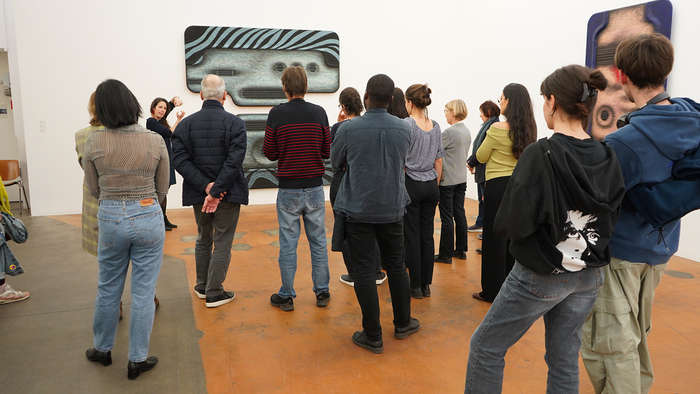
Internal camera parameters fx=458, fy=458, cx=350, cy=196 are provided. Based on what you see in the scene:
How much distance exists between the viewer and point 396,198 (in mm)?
2482

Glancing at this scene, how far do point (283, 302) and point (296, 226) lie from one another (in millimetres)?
562

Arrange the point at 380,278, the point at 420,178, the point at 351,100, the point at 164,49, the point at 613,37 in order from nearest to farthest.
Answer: the point at 351,100, the point at 420,178, the point at 380,278, the point at 613,37, the point at 164,49

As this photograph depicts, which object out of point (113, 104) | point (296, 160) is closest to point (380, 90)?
point (296, 160)

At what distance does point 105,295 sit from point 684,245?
16.6ft

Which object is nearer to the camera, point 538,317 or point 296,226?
Answer: point 538,317

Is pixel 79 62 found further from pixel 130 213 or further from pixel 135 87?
pixel 130 213

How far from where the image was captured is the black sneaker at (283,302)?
3211 millimetres

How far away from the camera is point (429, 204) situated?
3330 millimetres

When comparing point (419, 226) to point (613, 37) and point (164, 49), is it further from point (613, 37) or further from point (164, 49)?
point (164, 49)

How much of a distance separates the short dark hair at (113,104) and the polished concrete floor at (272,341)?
131 centimetres

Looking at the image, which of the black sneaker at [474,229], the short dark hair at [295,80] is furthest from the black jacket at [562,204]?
the black sneaker at [474,229]

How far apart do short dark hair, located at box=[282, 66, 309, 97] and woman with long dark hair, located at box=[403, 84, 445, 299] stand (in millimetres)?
737

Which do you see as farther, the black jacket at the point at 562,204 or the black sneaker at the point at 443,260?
the black sneaker at the point at 443,260

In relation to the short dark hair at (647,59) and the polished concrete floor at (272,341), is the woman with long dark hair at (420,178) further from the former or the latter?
the short dark hair at (647,59)
